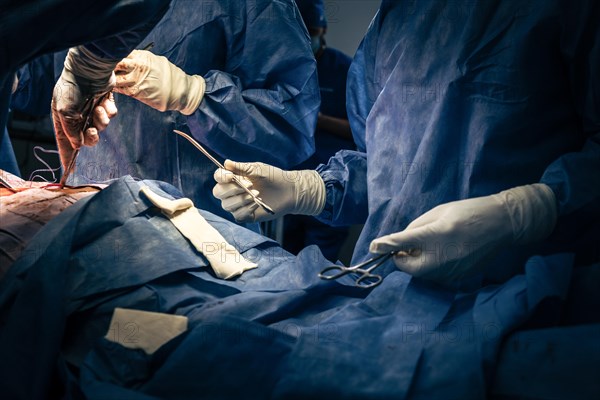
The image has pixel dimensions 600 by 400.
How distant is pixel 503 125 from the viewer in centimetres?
172

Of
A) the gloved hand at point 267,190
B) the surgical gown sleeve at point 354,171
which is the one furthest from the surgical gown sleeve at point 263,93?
the gloved hand at point 267,190

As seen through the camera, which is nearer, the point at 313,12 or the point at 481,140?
the point at 481,140

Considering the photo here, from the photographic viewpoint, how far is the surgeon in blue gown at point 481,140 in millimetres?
1534

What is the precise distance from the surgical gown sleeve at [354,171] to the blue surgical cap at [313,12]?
4.30ft

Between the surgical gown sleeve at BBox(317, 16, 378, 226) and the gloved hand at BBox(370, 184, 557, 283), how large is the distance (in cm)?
76

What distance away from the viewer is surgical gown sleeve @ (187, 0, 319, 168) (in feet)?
8.77

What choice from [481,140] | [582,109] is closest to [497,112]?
[481,140]

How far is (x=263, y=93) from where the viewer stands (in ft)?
9.07

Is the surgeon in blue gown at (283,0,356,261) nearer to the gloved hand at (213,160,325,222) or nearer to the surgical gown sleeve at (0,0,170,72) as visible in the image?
the gloved hand at (213,160,325,222)

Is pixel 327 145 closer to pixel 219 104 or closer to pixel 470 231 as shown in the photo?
pixel 219 104

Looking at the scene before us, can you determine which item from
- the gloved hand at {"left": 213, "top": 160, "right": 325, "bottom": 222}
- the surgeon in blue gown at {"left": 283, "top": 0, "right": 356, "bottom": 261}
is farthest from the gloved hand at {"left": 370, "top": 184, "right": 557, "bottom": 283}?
the surgeon in blue gown at {"left": 283, "top": 0, "right": 356, "bottom": 261}

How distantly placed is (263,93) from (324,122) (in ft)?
3.92

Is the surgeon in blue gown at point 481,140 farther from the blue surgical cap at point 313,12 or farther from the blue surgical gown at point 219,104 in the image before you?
the blue surgical cap at point 313,12

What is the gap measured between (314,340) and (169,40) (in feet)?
6.05
